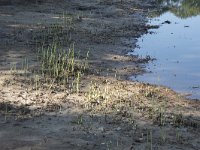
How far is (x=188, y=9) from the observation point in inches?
1501

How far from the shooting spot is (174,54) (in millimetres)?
21078

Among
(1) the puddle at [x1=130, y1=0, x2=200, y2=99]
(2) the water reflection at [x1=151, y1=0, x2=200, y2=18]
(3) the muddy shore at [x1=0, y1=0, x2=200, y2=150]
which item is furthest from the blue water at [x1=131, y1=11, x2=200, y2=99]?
(2) the water reflection at [x1=151, y1=0, x2=200, y2=18]

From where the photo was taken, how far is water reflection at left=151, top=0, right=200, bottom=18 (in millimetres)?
35481

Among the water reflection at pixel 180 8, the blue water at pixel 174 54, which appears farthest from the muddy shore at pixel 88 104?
the water reflection at pixel 180 8

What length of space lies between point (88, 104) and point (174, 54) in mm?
9794

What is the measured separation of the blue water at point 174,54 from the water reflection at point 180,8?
4.05 metres

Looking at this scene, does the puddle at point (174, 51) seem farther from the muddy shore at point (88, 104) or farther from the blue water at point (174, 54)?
the muddy shore at point (88, 104)

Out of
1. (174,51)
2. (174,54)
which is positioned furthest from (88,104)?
(174,51)

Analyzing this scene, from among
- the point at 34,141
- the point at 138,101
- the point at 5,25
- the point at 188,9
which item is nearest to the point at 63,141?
the point at 34,141

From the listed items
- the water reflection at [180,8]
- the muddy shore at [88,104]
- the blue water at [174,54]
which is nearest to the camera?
the muddy shore at [88,104]

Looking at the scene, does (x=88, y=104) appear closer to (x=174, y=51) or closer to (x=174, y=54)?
(x=174, y=54)

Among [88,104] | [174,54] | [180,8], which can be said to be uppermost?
[180,8]

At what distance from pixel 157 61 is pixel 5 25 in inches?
302

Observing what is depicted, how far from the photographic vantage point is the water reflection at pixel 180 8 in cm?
3548
